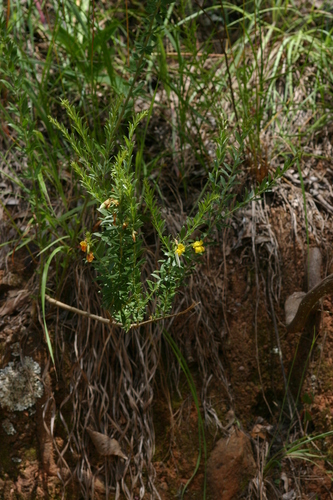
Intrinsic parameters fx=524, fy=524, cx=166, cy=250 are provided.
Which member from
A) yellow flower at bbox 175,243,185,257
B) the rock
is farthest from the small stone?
yellow flower at bbox 175,243,185,257

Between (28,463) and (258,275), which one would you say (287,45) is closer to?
(258,275)

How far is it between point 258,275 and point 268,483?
2.75 ft

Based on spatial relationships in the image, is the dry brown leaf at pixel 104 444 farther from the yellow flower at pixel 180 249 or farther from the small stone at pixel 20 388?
the yellow flower at pixel 180 249

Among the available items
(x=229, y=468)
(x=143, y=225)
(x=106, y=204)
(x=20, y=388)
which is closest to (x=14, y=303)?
(x=20, y=388)

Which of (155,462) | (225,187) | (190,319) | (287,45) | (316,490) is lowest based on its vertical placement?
(316,490)

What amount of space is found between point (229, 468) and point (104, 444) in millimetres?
500

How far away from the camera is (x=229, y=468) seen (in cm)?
206

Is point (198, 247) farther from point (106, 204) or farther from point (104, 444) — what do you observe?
point (104, 444)

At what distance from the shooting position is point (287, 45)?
8.54 ft

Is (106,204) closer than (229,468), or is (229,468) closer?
(106,204)

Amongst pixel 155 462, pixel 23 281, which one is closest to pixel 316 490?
pixel 155 462

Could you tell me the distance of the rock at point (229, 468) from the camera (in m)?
2.06

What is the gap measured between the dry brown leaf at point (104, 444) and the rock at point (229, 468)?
14.7 inches

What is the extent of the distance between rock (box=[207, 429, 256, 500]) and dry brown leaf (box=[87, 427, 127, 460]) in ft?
1.23
